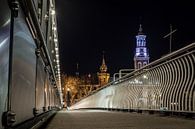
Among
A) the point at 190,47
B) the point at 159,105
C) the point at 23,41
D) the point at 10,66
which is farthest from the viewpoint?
the point at 159,105

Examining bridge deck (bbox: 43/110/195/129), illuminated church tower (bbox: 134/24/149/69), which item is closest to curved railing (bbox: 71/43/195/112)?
bridge deck (bbox: 43/110/195/129)

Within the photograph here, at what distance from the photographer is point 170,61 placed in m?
9.69

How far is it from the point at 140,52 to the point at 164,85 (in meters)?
159

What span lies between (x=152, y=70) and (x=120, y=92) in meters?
4.81

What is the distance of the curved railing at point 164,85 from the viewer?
28.0 ft

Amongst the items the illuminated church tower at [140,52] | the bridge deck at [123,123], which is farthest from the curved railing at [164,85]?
the illuminated church tower at [140,52]

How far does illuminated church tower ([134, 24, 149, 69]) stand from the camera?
16156cm

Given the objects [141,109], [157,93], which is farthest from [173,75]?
[141,109]

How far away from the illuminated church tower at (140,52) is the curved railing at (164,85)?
5603 inches

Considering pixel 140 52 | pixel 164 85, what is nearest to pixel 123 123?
pixel 164 85

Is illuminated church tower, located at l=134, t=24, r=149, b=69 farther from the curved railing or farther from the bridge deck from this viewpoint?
the bridge deck

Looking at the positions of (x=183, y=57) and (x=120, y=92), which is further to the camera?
(x=120, y=92)

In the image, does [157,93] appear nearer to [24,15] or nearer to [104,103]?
[24,15]

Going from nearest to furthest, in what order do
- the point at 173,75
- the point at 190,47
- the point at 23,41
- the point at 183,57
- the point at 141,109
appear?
the point at 23,41, the point at 190,47, the point at 183,57, the point at 173,75, the point at 141,109
